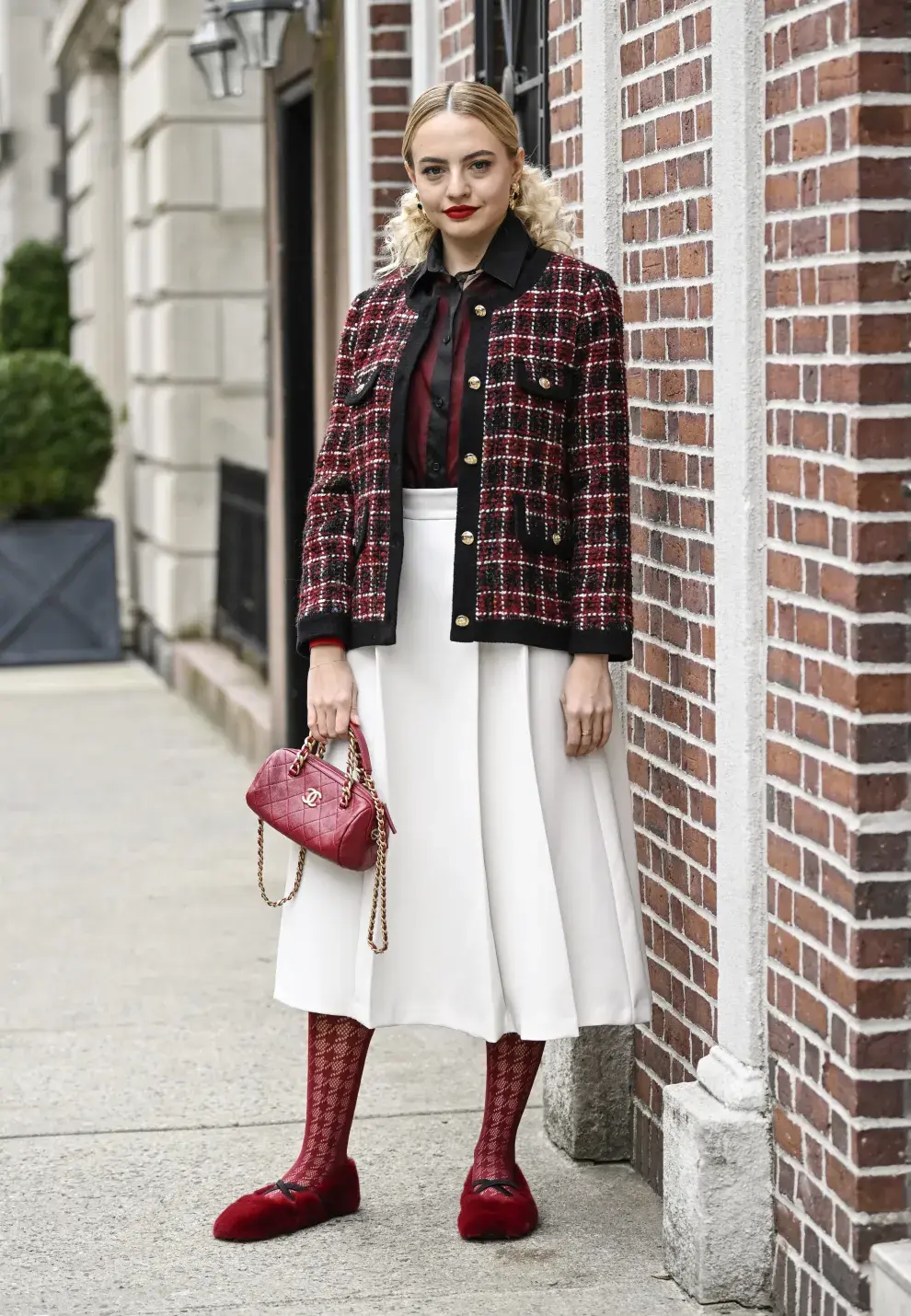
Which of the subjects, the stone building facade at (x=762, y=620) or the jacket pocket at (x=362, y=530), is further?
the jacket pocket at (x=362, y=530)

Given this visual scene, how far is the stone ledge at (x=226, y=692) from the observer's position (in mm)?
9969

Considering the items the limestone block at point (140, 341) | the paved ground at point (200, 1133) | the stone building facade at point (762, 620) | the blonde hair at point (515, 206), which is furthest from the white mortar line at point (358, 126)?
the limestone block at point (140, 341)

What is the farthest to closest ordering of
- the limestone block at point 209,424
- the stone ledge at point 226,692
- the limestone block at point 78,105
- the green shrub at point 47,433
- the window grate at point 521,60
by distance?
the limestone block at point 78,105, the green shrub at point 47,433, the limestone block at point 209,424, the stone ledge at point 226,692, the window grate at point 521,60

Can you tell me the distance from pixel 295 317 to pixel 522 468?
563cm

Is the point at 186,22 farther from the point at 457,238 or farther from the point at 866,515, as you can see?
the point at 866,515

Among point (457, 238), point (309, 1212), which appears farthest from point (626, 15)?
point (309, 1212)

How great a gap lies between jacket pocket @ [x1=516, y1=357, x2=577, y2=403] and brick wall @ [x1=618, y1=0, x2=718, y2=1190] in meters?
0.25

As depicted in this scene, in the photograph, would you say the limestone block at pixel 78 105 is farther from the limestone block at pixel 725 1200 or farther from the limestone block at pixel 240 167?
the limestone block at pixel 725 1200

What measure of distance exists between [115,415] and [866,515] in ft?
40.2

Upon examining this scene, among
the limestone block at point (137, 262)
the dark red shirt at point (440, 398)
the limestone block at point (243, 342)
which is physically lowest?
the dark red shirt at point (440, 398)

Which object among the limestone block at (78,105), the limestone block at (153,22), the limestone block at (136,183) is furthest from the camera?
the limestone block at (78,105)

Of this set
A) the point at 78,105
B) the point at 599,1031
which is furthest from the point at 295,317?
the point at 78,105

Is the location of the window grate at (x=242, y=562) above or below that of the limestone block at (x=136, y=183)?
below

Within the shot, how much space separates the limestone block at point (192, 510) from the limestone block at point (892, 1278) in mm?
9501
